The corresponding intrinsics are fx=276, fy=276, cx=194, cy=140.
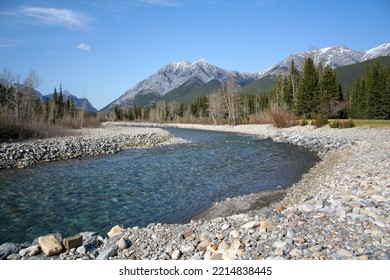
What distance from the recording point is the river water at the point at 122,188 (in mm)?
8703

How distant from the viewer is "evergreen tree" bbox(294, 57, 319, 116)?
164 ft

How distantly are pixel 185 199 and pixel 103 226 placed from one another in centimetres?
348

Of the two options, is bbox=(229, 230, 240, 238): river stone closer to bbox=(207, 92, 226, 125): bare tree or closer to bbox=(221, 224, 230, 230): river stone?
bbox=(221, 224, 230, 230): river stone

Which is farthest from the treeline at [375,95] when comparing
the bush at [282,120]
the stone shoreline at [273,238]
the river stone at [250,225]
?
the river stone at [250,225]

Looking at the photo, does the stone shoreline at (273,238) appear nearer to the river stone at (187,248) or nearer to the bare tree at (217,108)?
the river stone at (187,248)

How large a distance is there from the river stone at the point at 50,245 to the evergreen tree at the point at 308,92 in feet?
168

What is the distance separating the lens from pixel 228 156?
21.6 meters

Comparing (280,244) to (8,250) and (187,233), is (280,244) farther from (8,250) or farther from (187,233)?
(8,250)

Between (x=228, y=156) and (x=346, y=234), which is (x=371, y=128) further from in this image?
(x=346, y=234)

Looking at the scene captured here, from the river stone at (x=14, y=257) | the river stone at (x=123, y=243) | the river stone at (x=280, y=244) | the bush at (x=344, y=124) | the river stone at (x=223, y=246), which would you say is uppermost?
the bush at (x=344, y=124)

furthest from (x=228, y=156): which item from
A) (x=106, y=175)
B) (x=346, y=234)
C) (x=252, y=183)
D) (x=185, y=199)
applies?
(x=346, y=234)

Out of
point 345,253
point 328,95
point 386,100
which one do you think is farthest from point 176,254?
point 386,100

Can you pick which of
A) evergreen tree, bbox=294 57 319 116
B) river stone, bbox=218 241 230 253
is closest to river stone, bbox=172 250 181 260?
river stone, bbox=218 241 230 253
